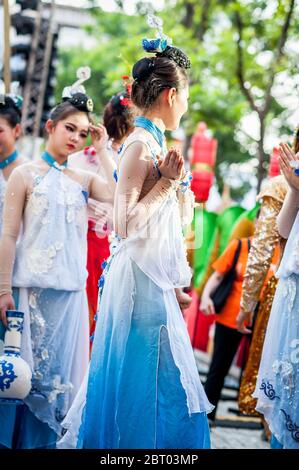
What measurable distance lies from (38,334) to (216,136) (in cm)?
2175

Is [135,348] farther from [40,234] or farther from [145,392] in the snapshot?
[40,234]

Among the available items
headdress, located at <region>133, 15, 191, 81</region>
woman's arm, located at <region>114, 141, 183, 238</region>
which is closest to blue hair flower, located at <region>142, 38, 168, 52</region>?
headdress, located at <region>133, 15, 191, 81</region>

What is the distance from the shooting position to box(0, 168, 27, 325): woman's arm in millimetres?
3705

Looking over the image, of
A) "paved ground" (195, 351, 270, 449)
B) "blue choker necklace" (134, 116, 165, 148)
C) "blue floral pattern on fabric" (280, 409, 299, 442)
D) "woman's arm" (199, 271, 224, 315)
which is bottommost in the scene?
"paved ground" (195, 351, 270, 449)

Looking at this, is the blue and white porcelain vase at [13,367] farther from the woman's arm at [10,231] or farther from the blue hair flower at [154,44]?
the blue hair flower at [154,44]

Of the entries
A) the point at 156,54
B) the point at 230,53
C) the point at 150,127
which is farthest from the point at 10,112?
the point at 230,53

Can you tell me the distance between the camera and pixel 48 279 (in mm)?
3836

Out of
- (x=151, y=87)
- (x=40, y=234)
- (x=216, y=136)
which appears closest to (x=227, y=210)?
(x=40, y=234)

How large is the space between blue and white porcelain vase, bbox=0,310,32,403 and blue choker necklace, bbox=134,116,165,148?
3.93 feet

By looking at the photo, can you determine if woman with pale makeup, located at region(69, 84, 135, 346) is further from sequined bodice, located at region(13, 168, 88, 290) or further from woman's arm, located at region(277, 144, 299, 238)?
woman's arm, located at region(277, 144, 299, 238)

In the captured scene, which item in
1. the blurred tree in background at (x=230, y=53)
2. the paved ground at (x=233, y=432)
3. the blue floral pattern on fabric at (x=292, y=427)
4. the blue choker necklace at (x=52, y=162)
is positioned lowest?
the paved ground at (x=233, y=432)

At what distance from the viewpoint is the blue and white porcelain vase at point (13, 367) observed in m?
3.41

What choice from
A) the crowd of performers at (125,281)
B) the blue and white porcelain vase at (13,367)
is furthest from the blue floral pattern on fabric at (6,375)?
the crowd of performers at (125,281)

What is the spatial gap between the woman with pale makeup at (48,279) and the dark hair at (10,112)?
41cm
